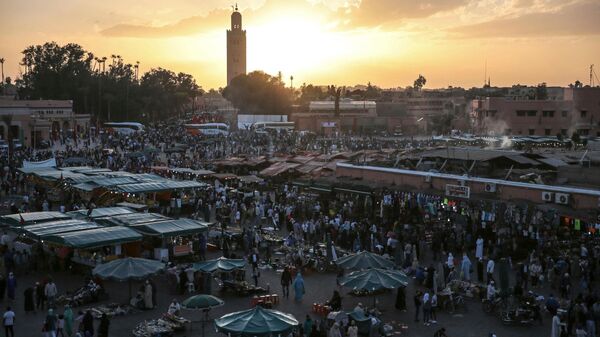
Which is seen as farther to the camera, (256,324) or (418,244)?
(418,244)

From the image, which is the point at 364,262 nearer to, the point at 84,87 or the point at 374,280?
the point at 374,280

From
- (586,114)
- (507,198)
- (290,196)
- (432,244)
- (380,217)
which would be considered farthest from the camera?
(586,114)

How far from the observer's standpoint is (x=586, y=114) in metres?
62.4

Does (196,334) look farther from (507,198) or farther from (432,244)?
(507,198)

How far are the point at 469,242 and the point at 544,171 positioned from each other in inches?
253

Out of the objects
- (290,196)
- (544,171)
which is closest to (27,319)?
(290,196)

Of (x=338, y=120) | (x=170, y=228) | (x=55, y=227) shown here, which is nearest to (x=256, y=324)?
(x=170, y=228)

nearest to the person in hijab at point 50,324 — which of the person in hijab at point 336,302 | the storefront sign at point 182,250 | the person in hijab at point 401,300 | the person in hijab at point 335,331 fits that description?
the person in hijab at point 335,331

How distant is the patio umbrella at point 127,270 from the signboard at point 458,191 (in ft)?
39.9

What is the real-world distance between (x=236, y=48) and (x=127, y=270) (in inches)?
5252

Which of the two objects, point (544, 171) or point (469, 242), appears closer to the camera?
point (469, 242)

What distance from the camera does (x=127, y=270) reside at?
14844mm

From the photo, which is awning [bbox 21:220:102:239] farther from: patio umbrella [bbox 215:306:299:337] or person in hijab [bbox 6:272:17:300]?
patio umbrella [bbox 215:306:299:337]

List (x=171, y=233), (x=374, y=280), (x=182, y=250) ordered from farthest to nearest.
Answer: (x=182, y=250) → (x=171, y=233) → (x=374, y=280)
